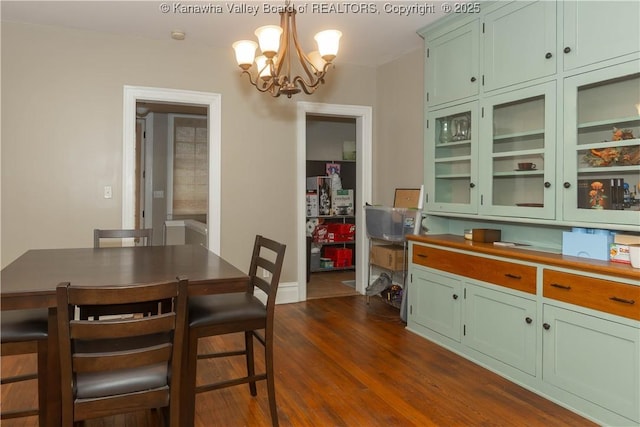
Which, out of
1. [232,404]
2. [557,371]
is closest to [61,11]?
[232,404]

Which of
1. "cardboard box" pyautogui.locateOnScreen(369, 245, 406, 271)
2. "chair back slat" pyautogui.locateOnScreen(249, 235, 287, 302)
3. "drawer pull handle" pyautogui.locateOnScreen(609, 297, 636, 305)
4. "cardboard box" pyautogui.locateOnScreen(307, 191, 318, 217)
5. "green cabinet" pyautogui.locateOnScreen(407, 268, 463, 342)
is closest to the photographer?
"drawer pull handle" pyautogui.locateOnScreen(609, 297, 636, 305)

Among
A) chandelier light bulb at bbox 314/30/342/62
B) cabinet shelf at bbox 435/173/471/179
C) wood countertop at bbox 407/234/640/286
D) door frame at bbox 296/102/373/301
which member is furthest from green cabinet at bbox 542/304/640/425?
door frame at bbox 296/102/373/301

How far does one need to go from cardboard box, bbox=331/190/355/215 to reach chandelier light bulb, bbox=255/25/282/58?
161 inches

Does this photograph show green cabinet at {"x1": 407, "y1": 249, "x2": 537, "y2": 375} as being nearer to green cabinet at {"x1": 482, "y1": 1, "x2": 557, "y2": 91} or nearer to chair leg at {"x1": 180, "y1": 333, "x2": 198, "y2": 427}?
green cabinet at {"x1": 482, "y1": 1, "x2": 557, "y2": 91}

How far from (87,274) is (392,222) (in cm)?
284

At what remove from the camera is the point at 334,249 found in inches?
255

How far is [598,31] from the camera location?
2387 millimetres

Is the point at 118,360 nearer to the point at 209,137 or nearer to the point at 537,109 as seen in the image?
the point at 537,109

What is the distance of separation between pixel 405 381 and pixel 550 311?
0.95 metres

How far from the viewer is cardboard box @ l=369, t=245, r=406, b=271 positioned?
14.0 ft

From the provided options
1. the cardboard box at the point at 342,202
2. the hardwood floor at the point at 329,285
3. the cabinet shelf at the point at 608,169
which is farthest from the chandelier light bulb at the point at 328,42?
the cardboard box at the point at 342,202

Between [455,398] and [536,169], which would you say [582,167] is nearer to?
[536,169]

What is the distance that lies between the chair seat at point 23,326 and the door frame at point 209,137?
2.14 metres

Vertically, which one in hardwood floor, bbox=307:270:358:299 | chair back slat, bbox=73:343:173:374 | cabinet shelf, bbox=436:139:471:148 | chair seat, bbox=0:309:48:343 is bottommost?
hardwood floor, bbox=307:270:358:299
